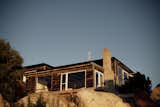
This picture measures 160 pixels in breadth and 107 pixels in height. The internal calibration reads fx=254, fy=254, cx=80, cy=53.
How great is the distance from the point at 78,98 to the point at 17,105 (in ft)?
14.5

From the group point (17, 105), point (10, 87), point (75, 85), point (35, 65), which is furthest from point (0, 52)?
Result: point (75, 85)

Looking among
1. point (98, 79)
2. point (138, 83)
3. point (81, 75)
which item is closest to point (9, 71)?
point (98, 79)

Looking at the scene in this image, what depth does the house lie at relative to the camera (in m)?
28.9

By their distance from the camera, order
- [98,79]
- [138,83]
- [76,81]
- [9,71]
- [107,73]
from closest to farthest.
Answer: [9,71]
[138,83]
[107,73]
[98,79]
[76,81]

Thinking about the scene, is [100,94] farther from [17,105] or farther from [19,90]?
[19,90]

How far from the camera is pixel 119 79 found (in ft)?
110

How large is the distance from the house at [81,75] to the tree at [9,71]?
10.7ft

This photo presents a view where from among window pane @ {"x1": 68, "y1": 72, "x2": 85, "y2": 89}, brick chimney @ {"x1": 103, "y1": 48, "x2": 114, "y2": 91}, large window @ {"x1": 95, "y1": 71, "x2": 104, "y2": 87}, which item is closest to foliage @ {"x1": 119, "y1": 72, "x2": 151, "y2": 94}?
brick chimney @ {"x1": 103, "y1": 48, "x2": 114, "y2": 91}

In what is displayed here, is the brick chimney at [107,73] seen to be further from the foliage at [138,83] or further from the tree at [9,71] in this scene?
the tree at [9,71]

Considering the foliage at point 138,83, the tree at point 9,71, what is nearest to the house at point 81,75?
the foliage at point 138,83

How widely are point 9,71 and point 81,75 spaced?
15449mm

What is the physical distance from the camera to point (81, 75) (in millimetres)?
36562

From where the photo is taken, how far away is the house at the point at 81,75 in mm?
28888

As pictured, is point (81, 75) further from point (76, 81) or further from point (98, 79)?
point (98, 79)
